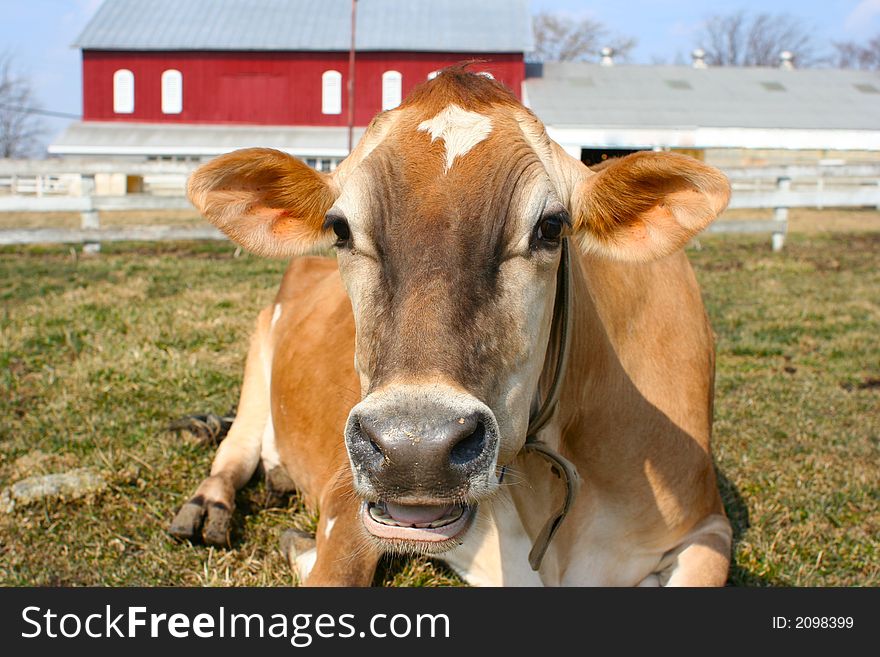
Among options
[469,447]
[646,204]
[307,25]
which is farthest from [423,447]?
[307,25]

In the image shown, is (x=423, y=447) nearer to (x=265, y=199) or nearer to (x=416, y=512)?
(x=416, y=512)

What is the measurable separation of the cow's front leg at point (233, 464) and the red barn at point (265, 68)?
30.3m

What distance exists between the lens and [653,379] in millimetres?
3156

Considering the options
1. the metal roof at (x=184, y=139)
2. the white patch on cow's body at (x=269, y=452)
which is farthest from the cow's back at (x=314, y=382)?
the metal roof at (x=184, y=139)

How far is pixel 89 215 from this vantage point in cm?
1338

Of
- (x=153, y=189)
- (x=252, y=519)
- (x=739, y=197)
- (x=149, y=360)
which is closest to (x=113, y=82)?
(x=153, y=189)

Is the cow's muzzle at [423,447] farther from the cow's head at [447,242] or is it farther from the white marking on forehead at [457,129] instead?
the white marking on forehead at [457,129]

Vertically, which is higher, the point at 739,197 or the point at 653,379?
the point at 653,379

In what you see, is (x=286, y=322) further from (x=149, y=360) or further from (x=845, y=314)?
(x=845, y=314)

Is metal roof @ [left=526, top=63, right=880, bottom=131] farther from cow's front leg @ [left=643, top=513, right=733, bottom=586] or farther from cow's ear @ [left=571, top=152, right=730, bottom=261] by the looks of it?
cow's ear @ [left=571, top=152, right=730, bottom=261]

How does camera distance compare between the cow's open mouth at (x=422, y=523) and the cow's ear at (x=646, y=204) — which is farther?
the cow's ear at (x=646, y=204)

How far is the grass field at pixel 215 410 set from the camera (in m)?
3.47

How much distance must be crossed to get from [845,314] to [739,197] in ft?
19.8

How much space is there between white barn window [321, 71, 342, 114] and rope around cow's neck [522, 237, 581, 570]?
112ft
